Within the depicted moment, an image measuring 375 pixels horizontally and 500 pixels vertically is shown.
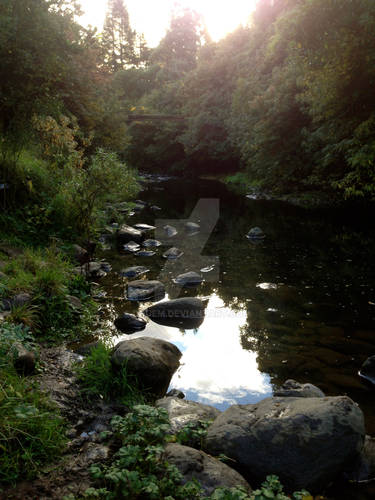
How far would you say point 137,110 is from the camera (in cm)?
3744

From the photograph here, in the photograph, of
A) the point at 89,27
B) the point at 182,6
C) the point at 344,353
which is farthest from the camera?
the point at 182,6

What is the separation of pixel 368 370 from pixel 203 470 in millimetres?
2508

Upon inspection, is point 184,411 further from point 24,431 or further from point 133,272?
point 133,272

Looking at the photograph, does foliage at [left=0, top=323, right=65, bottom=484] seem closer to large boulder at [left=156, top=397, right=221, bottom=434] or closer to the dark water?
large boulder at [left=156, top=397, right=221, bottom=434]

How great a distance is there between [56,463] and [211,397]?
6.08ft

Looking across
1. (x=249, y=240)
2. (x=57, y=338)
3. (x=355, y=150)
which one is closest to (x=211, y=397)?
(x=57, y=338)

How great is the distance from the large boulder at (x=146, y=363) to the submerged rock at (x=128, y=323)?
3.70 ft

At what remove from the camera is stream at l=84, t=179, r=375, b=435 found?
14.8ft

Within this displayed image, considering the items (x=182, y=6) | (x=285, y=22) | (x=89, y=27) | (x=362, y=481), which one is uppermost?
(x=182, y=6)

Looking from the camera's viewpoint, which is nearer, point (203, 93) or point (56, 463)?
point (56, 463)

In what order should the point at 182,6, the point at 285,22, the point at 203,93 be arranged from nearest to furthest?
the point at 285,22
the point at 203,93
the point at 182,6

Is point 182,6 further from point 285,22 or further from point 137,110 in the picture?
point 285,22

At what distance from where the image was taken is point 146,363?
4.16 meters

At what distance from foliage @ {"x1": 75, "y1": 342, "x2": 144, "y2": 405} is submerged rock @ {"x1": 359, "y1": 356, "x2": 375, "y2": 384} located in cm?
244
